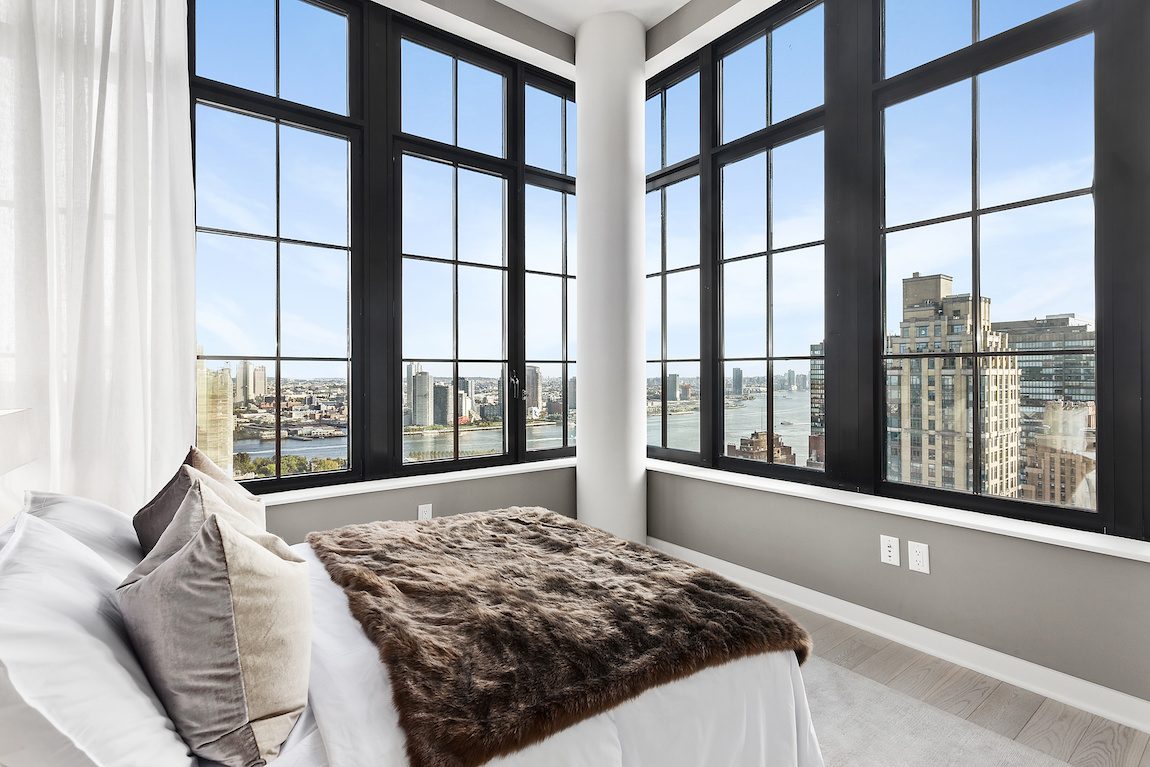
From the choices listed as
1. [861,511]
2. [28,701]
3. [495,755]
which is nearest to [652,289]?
[861,511]

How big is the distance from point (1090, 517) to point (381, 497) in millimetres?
2991

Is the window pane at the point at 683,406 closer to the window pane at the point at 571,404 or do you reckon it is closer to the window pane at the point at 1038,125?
the window pane at the point at 571,404

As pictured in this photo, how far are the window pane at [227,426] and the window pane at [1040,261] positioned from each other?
322 cm

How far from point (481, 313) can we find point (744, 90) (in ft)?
6.60

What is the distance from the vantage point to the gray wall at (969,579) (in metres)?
1.90

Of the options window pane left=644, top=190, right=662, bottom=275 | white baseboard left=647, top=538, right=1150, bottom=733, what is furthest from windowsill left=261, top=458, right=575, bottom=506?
window pane left=644, top=190, right=662, bottom=275

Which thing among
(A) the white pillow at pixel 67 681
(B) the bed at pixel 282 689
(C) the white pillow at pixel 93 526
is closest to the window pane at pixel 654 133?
(B) the bed at pixel 282 689

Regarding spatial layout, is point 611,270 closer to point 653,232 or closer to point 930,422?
point 653,232

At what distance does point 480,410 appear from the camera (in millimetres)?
3482

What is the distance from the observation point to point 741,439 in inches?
133

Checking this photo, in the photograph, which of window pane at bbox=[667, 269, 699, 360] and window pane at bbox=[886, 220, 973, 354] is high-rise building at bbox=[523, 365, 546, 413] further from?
window pane at bbox=[886, 220, 973, 354]

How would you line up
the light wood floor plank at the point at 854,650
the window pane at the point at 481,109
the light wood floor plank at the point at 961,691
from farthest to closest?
the window pane at the point at 481,109, the light wood floor plank at the point at 854,650, the light wood floor plank at the point at 961,691

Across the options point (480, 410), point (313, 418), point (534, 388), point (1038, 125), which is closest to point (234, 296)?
point (313, 418)

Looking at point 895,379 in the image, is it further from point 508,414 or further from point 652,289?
point 508,414
